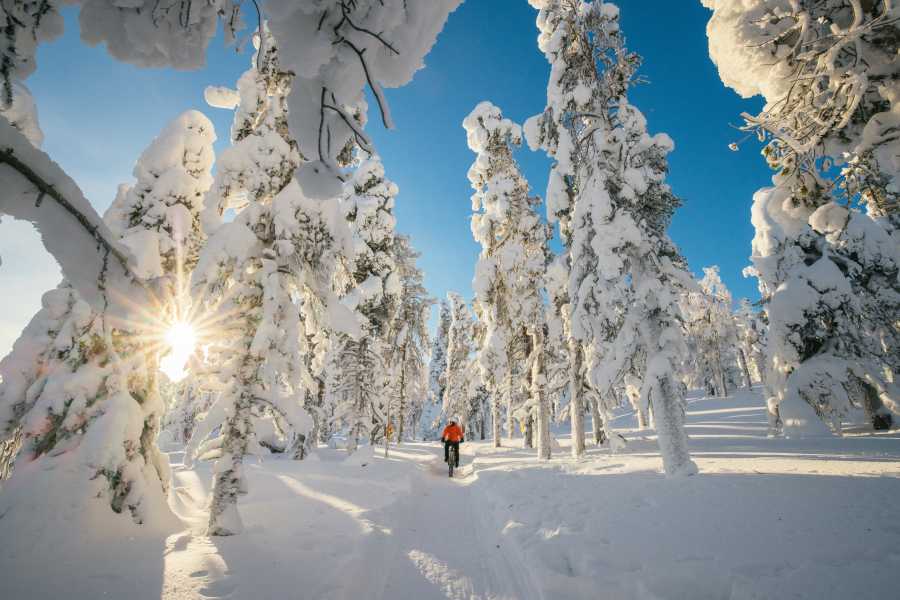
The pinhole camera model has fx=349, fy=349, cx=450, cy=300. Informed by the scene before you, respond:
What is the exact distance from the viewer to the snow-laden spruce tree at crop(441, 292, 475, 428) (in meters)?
26.8

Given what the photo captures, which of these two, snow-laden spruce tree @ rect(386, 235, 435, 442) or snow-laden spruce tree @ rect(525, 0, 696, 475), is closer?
snow-laden spruce tree @ rect(525, 0, 696, 475)

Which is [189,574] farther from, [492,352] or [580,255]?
[492,352]

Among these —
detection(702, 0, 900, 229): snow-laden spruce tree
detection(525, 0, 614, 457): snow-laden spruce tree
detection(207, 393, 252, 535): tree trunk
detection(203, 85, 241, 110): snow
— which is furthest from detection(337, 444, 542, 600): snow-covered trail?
detection(203, 85, 241, 110): snow

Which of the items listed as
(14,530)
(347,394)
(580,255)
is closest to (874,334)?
(580,255)

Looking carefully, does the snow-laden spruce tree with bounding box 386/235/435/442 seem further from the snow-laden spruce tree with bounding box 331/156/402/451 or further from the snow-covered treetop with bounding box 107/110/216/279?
the snow-covered treetop with bounding box 107/110/216/279

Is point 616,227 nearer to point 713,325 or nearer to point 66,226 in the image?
point 66,226

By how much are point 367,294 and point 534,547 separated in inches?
470

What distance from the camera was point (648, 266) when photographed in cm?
841

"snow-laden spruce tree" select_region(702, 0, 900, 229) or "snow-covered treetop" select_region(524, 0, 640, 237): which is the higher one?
"snow-covered treetop" select_region(524, 0, 640, 237)

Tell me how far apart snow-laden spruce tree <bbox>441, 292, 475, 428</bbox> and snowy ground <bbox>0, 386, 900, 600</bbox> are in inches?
770

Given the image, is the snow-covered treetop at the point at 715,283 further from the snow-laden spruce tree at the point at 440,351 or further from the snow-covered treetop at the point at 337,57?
the snow-covered treetop at the point at 337,57

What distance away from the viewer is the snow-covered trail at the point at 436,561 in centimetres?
370

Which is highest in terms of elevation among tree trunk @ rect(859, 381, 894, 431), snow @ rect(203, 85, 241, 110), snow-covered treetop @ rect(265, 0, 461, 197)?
snow @ rect(203, 85, 241, 110)

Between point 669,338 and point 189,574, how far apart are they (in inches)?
352
